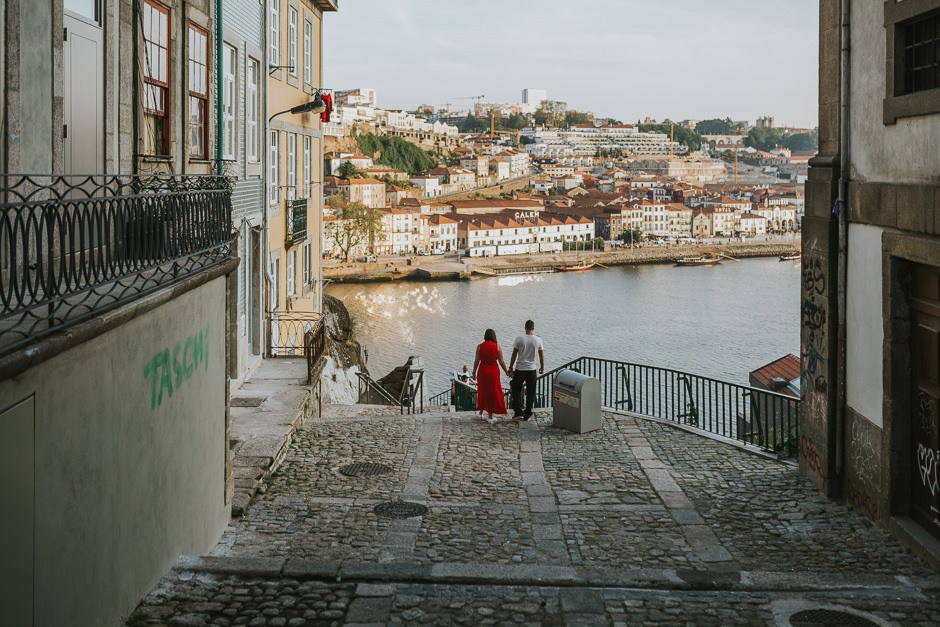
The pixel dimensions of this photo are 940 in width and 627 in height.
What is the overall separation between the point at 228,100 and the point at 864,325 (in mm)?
8477

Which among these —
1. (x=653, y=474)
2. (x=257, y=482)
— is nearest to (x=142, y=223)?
(x=257, y=482)

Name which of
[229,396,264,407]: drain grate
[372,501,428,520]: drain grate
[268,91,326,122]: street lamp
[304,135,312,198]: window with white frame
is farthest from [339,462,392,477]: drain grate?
[304,135,312,198]: window with white frame

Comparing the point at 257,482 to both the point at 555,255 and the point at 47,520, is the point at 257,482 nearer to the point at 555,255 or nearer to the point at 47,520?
the point at 47,520

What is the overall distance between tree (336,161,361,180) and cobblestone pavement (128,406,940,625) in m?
125

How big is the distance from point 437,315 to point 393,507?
6140 centimetres

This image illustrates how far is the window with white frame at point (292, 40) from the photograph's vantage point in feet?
56.4

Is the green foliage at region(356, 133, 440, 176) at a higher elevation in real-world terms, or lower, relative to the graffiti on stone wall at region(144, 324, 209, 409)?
higher

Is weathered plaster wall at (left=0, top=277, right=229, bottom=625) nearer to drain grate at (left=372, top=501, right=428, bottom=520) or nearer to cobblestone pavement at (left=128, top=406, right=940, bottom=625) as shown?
cobblestone pavement at (left=128, top=406, right=940, bottom=625)

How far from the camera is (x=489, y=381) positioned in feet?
39.6

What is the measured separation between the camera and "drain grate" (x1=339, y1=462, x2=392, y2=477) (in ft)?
31.5

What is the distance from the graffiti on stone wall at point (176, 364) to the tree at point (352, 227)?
90827 mm

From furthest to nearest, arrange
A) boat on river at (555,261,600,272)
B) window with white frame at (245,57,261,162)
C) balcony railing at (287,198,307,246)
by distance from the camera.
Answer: boat on river at (555,261,600,272), balcony railing at (287,198,307,246), window with white frame at (245,57,261,162)

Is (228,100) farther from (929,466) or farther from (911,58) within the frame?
(929,466)

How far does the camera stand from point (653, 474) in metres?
9.48
